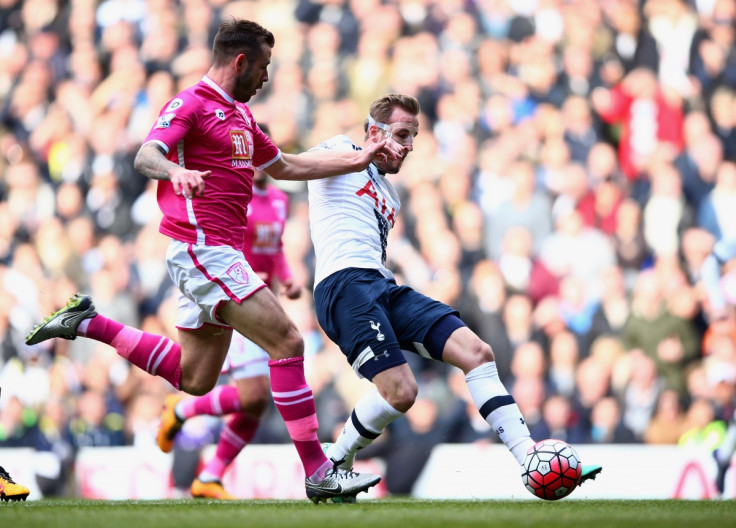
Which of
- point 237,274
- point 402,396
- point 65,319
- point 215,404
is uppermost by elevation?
point 237,274

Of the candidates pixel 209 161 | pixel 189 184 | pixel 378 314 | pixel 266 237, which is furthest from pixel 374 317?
pixel 266 237

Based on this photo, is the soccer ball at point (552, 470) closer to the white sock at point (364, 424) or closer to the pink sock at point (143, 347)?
the white sock at point (364, 424)

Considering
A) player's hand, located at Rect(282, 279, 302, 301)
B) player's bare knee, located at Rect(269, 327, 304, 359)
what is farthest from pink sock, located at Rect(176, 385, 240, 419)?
player's bare knee, located at Rect(269, 327, 304, 359)

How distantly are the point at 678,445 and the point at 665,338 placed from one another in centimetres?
91

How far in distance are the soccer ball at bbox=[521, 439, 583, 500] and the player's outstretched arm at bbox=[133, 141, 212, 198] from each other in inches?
81.7

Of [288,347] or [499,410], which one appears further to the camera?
[499,410]

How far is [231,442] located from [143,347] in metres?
1.68

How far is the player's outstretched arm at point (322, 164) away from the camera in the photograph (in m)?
5.60

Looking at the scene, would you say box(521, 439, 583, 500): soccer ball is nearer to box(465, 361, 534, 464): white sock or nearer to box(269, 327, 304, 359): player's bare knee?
box(465, 361, 534, 464): white sock

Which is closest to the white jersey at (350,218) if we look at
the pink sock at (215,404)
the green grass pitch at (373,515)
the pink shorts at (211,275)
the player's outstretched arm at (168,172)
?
the pink shorts at (211,275)

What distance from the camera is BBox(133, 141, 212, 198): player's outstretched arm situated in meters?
4.46

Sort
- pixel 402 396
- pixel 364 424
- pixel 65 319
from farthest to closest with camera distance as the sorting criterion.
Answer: pixel 65 319
pixel 364 424
pixel 402 396

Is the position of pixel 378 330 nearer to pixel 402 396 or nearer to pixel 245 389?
pixel 402 396

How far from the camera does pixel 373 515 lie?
176 inches
